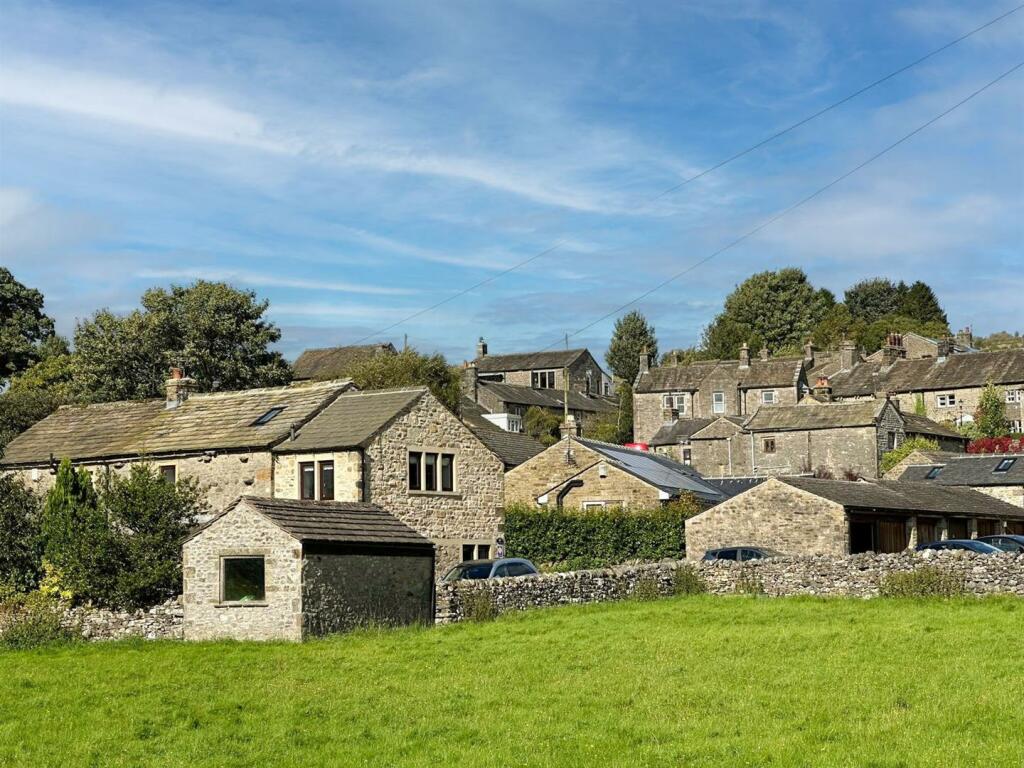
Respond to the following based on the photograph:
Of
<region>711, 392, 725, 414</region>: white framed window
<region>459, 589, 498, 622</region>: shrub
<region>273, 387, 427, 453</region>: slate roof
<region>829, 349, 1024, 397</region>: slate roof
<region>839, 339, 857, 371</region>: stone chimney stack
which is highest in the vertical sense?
<region>839, 339, 857, 371</region>: stone chimney stack

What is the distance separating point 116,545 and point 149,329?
39.4 m

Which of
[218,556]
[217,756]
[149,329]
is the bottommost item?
[217,756]

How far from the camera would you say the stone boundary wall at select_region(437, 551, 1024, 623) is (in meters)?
34.6

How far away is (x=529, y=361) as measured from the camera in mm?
129125

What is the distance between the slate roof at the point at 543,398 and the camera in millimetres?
114000

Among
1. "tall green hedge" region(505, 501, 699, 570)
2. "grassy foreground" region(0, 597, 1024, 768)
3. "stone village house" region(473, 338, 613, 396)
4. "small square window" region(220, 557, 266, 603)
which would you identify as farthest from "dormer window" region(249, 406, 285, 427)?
"stone village house" region(473, 338, 613, 396)

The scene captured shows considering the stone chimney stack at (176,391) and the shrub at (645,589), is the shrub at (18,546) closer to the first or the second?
the stone chimney stack at (176,391)

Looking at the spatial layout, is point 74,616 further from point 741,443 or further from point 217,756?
point 741,443

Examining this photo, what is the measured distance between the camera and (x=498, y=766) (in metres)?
17.2

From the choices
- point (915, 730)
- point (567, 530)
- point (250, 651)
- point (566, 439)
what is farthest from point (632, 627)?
point (566, 439)

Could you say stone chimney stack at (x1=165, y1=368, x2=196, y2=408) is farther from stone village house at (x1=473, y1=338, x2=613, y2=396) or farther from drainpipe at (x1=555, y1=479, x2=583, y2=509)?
stone village house at (x1=473, y1=338, x2=613, y2=396)

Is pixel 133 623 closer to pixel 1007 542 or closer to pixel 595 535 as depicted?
pixel 595 535

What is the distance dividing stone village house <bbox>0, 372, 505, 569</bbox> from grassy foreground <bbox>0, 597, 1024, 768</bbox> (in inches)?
491

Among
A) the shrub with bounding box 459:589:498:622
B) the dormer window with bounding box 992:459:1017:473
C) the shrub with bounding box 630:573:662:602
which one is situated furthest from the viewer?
the dormer window with bounding box 992:459:1017:473
